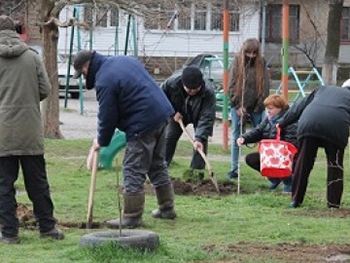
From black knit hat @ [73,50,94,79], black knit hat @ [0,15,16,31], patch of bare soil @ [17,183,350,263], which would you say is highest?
black knit hat @ [0,15,16,31]

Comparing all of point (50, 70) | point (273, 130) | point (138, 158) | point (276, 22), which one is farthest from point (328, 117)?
point (276, 22)

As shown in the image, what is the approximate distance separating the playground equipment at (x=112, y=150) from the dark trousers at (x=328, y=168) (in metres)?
3.59

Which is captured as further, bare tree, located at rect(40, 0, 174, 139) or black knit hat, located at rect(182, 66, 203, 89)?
bare tree, located at rect(40, 0, 174, 139)

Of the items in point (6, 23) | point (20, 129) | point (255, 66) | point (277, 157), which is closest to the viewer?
point (20, 129)

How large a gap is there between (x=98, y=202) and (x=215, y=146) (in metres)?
7.93

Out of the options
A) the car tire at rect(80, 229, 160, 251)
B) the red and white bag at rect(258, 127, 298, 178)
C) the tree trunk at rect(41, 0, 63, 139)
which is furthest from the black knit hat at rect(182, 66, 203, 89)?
the tree trunk at rect(41, 0, 63, 139)

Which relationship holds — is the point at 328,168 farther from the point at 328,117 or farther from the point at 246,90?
the point at 246,90

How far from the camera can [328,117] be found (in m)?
10.7

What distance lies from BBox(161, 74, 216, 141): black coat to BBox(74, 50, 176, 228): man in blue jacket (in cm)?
282

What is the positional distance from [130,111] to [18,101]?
1189 millimetres

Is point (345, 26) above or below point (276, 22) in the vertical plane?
below

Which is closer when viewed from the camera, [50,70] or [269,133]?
[269,133]

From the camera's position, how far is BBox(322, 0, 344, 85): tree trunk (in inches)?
1313

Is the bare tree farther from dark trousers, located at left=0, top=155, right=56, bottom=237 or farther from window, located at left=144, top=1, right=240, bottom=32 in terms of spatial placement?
dark trousers, located at left=0, top=155, right=56, bottom=237
